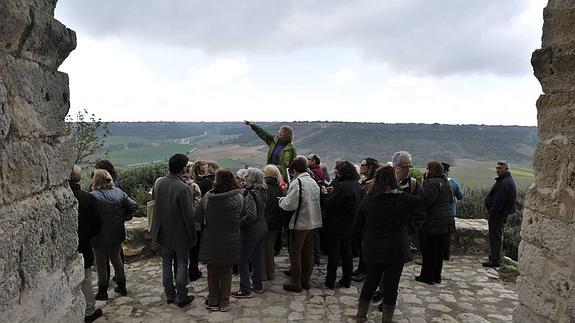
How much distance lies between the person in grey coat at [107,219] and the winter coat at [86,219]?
1.26ft

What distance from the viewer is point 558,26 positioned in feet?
8.98

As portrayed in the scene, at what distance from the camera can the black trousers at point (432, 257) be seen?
5816 millimetres

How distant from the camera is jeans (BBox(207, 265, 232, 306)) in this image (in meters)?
4.84

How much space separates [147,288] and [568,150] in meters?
5.02

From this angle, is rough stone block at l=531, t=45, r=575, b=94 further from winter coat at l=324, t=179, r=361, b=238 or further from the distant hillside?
the distant hillside

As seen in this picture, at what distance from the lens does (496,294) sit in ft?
18.5

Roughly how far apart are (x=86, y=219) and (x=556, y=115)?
4.21m

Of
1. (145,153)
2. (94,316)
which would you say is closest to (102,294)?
(94,316)

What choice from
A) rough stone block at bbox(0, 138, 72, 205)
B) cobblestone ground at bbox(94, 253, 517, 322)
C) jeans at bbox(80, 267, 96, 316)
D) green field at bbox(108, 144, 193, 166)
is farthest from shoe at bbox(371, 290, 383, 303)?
green field at bbox(108, 144, 193, 166)

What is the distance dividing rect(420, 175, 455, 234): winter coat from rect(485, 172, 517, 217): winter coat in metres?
1.28

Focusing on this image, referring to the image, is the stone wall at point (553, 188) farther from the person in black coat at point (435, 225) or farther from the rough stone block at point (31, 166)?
the rough stone block at point (31, 166)

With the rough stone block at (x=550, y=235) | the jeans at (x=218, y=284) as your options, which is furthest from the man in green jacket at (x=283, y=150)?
the rough stone block at (x=550, y=235)

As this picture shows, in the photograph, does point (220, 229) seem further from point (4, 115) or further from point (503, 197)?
point (503, 197)

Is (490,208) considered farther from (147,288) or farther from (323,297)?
(147,288)
